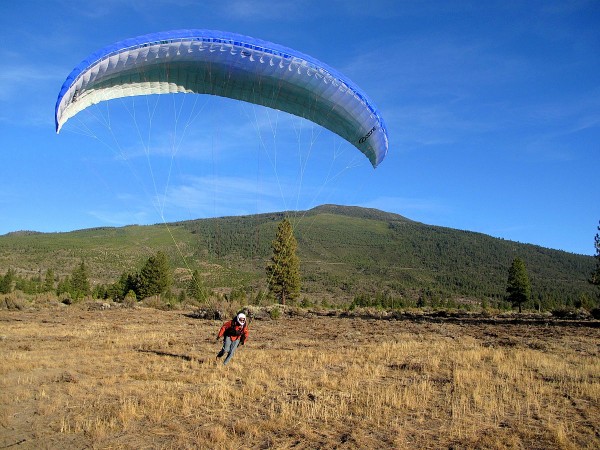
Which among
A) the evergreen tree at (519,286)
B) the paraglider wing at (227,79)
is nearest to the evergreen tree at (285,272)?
the evergreen tree at (519,286)

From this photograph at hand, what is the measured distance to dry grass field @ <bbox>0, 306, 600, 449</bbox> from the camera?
227 inches

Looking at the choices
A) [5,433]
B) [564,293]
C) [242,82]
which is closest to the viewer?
[5,433]

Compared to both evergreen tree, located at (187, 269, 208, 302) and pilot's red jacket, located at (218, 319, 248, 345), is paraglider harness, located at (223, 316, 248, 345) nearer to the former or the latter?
pilot's red jacket, located at (218, 319, 248, 345)

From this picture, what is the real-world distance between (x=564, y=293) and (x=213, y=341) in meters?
162

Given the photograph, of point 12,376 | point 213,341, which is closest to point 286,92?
point 213,341

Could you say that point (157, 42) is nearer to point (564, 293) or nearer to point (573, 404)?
point (573, 404)

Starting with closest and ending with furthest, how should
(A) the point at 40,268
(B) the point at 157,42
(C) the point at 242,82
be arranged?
(B) the point at 157,42 → (C) the point at 242,82 → (A) the point at 40,268

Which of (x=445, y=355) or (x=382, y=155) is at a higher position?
(x=382, y=155)

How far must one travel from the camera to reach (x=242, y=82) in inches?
554

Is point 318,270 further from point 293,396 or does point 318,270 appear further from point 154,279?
point 293,396

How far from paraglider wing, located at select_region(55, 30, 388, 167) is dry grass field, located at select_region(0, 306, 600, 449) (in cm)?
668

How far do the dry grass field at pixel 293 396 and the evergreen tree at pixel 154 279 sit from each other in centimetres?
4045

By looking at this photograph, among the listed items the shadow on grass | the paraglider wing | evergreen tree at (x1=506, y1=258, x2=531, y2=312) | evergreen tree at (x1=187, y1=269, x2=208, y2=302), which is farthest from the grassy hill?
the shadow on grass

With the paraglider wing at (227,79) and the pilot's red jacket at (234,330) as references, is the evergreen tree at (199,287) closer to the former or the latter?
the pilot's red jacket at (234,330)
